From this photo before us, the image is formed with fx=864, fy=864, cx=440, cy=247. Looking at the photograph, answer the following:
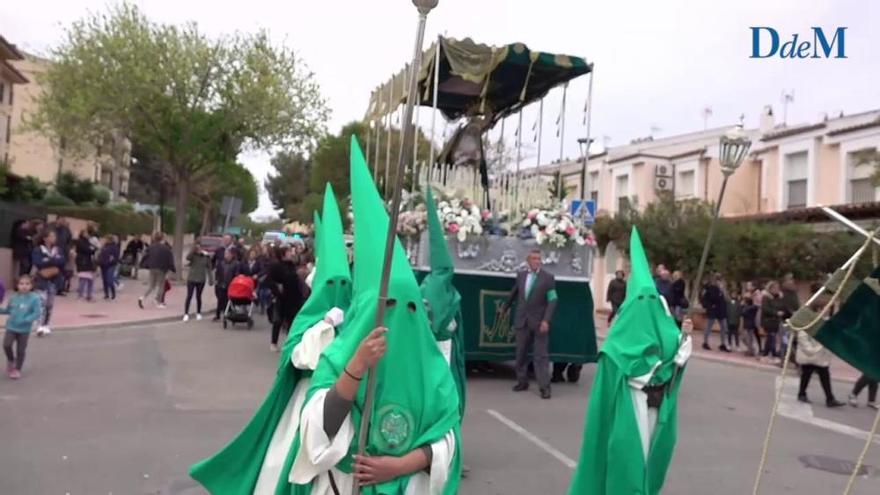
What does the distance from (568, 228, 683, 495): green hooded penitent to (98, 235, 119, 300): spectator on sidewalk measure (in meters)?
16.5

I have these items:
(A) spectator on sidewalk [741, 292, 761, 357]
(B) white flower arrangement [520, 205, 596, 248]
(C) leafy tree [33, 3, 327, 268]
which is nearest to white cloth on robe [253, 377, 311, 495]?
(B) white flower arrangement [520, 205, 596, 248]

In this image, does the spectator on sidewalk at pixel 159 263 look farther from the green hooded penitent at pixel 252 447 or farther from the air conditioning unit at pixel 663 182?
the air conditioning unit at pixel 663 182

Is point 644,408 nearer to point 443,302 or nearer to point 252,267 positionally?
point 443,302

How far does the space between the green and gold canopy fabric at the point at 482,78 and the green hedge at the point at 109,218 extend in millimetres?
21838

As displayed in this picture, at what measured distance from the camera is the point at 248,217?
299 feet

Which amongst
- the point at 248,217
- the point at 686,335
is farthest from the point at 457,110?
the point at 248,217

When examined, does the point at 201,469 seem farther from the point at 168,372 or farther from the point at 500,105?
the point at 500,105

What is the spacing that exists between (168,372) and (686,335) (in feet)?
25.3

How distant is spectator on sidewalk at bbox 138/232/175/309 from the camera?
1875cm

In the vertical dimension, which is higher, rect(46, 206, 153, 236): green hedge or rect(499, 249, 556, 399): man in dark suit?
rect(46, 206, 153, 236): green hedge

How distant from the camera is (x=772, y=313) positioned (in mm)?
16266

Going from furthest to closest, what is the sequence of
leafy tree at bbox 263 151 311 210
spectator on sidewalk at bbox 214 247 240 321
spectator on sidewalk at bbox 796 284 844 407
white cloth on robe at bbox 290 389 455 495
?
leafy tree at bbox 263 151 311 210
spectator on sidewalk at bbox 214 247 240 321
spectator on sidewalk at bbox 796 284 844 407
white cloth on robe at bbox 290 389 455 495

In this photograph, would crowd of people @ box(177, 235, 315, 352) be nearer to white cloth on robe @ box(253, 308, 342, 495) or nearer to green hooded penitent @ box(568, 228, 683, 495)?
green hooded penitent @ box(568, 228, 683, 495)

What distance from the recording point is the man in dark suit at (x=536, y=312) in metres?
10.7
